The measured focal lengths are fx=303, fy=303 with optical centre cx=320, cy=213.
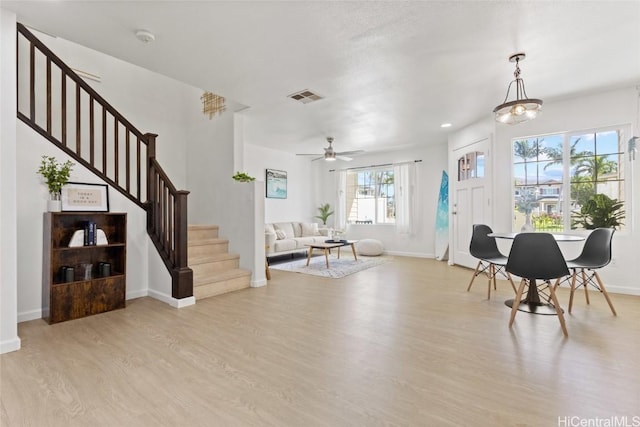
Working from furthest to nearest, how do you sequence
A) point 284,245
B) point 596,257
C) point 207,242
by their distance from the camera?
point 284,245 < point 207,242 < point 596,257

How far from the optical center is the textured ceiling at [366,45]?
2305 mm

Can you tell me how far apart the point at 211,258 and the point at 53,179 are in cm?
196

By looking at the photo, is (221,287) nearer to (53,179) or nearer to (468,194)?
(53,179)

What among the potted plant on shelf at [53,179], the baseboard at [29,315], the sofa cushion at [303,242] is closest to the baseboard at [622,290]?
the sofa cushion at [303,242]

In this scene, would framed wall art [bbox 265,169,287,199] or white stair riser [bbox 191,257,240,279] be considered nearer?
white stair riser [bbox 191,257,240,279]

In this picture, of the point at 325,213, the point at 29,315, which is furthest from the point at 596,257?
the point at 325,213

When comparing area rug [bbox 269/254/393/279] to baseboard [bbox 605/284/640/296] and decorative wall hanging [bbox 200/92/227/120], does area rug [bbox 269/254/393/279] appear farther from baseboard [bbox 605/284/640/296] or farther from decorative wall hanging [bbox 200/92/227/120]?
baseboard [bbox 605/284/640/296]

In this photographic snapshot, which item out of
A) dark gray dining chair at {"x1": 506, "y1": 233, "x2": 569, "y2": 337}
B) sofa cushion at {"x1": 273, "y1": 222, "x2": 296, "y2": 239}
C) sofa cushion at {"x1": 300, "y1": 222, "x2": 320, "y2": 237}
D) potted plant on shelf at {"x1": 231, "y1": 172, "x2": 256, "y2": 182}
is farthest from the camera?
sofa cushion at {"x1": 300, "y1": 222, "x2": 320, "y2": 237}

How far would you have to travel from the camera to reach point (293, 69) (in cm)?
329

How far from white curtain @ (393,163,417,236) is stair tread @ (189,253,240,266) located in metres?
4.41

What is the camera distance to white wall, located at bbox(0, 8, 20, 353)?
2279 mm

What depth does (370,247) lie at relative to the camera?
746 centimetres

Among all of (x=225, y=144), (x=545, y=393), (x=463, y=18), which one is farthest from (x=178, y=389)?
(x=225, y=144)

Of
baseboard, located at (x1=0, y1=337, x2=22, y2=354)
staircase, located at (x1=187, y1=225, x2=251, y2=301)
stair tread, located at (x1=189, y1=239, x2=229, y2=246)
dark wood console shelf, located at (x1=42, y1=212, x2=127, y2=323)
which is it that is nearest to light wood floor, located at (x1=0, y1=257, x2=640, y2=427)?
baseboard, located at (x1=0, y1=337, x2=22, y2=354)
